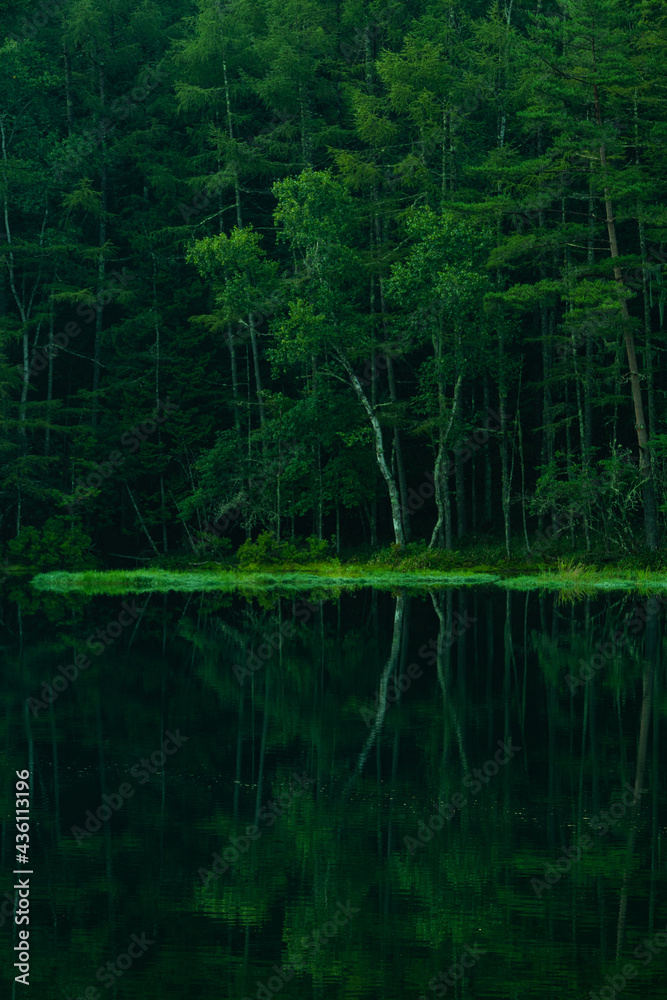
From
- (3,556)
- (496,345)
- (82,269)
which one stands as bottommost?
(3,556)

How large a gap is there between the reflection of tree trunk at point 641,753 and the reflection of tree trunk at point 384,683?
2174mm

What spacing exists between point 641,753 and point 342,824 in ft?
10.9

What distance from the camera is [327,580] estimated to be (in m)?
32.2

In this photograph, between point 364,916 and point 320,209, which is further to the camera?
point 320,209

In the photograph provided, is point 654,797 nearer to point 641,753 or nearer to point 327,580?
point 641,753

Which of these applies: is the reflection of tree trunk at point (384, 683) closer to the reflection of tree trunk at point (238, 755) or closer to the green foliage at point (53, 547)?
the reflection of tree trunk at point (238, 755)

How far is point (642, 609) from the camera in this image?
23.5 meters

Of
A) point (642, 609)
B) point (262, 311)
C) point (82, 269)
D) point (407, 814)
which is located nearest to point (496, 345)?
point (262, 311)

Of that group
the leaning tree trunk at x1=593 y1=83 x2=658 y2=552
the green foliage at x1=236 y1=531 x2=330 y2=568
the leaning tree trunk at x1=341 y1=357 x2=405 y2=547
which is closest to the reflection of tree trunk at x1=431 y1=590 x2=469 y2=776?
the leaning tree trunk at x1=593 y1=83 x2=658 y2=552

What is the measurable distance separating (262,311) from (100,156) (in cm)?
896

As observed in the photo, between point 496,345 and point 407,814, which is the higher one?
point 496,345

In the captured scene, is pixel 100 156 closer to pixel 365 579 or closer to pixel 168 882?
pixel 365 579

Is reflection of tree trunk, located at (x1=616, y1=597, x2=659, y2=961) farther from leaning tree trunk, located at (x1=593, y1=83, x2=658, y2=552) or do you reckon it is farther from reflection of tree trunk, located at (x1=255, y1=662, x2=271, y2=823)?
leaning tree trunk, located at (x1=593, y1=83, x2=658, y2=552)

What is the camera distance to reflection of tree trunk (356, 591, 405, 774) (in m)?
11.0
